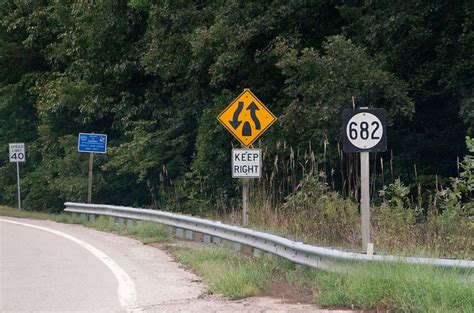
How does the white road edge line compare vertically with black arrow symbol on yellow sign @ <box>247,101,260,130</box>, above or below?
below

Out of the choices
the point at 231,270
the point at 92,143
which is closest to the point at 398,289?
the point at 231,270

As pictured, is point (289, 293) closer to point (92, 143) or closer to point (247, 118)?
point (247, 118)

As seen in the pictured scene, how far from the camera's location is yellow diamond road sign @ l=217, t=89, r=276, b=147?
13.7 m

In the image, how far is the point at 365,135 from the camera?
9.58 meters

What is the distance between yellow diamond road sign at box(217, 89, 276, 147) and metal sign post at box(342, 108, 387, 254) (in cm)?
414

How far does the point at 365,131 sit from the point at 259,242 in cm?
294

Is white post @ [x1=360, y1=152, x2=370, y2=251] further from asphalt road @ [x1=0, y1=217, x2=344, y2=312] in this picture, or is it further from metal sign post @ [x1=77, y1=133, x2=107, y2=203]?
metal sign post @ [x1=77, y1=133, x2=107, y2=203]

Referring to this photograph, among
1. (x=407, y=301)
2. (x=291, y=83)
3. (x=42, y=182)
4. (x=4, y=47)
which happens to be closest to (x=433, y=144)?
(x=291, y=83)

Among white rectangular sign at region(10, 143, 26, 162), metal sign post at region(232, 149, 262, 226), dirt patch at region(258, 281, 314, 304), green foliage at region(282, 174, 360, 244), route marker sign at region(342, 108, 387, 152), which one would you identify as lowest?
dirt patch at region(258, 281, 314, 304)

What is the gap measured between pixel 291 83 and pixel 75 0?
13972 millimetres

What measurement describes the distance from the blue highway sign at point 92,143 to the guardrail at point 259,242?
391 cm

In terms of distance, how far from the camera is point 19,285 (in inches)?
416

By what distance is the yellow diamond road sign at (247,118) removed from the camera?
13.7 meters

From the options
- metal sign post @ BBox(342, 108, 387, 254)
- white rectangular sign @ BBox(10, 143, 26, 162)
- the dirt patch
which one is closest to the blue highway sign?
white rectangular sign @ BBox(10, 143, 26, 162)
